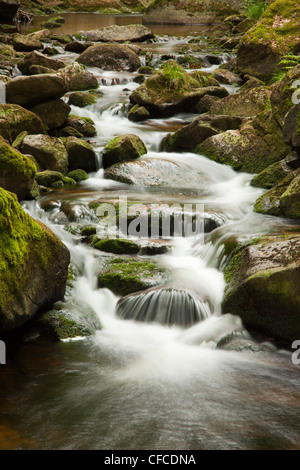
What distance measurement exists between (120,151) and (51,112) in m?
2.16

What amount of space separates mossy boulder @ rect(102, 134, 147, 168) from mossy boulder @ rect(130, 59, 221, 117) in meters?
3.27

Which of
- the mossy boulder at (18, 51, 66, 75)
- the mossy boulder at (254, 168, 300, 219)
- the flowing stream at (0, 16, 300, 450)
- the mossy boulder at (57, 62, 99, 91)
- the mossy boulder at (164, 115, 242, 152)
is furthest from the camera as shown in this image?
the mossy boulder at (57, 62, 99, 91)

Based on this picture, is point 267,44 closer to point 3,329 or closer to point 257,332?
point 257,332

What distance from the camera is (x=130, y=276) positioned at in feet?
18.1

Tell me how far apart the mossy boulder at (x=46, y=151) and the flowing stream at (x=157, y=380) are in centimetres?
223

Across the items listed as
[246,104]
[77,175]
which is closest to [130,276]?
[77,175]

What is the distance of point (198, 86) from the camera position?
43.6 feet

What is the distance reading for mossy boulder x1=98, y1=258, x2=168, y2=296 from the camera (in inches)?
214

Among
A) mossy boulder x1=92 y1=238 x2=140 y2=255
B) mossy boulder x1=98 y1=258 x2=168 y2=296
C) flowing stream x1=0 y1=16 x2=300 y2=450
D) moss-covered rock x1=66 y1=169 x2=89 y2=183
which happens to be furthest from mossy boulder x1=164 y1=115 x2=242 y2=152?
mossy boulder x1=98 y1=258 x2=168 y2=296

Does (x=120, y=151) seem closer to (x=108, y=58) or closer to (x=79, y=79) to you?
(x=79, y=79)

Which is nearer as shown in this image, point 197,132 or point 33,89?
point 33,89

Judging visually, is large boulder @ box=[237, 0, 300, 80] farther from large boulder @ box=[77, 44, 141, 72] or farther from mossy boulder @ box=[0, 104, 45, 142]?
mossy boulder @ box=[0, 104, 45, 142]

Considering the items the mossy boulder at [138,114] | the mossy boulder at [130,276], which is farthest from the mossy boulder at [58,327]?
the mossy boulder at [138,114]

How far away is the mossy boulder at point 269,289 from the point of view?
4.49 m
